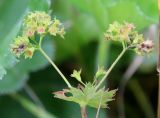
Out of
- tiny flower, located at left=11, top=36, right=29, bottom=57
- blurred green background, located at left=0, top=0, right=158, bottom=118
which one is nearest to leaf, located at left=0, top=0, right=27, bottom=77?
blurred green background, located at left=0, top=0, right=158, bottom=118

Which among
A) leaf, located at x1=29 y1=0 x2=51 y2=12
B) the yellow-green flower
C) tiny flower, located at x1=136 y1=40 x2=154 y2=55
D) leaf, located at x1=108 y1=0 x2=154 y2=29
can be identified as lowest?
tiny flower, located at x1=136 y1=40 x2=154 y2=55

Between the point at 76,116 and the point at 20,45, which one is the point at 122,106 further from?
the point at 20,45

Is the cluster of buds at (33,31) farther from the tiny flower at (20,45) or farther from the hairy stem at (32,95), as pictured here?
the hairy stem at (32,95)

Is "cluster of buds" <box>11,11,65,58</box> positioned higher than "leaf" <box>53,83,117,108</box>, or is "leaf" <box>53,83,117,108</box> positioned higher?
"cluster of buds" <box>11,11,65,58</box>

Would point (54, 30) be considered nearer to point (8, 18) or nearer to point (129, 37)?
point (129, 37)

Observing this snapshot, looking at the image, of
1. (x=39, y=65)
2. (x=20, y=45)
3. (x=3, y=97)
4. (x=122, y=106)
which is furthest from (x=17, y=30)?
(x=122, y=106)

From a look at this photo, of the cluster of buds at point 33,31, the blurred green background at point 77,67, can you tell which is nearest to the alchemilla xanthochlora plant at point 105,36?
the cluster of buds at point 33,31

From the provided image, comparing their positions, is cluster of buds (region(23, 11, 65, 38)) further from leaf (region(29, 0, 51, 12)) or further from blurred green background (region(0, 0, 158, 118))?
blurred green background (region(0, 0, 158, 118))

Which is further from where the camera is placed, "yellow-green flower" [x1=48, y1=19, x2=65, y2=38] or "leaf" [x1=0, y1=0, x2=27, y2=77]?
"leaf" [x1=0, y1=0, x2=27, y2=77]

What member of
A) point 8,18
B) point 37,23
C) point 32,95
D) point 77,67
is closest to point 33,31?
point 37,23
